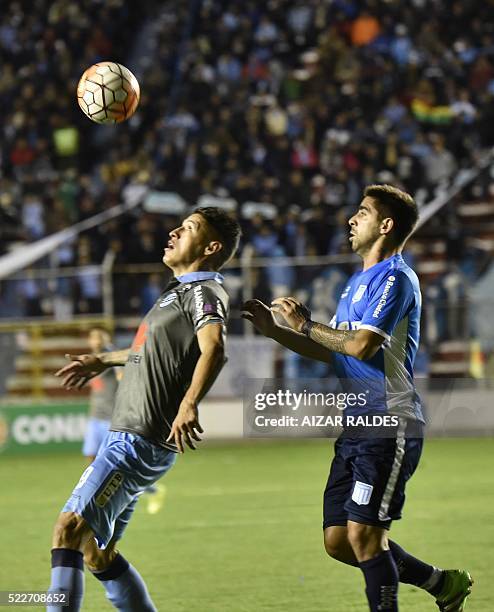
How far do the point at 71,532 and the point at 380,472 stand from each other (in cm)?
145

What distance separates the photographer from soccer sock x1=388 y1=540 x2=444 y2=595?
5.96 meters

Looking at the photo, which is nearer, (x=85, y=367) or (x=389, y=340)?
(x=389, y=340)

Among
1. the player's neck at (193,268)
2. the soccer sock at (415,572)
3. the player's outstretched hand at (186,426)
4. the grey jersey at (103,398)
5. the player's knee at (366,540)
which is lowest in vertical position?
the grey jersey at (103,398)

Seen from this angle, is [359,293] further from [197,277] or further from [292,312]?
[197,277]

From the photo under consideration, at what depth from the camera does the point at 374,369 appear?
18.3 feet

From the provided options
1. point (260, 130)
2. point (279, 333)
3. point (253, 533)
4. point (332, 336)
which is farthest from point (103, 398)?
point (260, 130)

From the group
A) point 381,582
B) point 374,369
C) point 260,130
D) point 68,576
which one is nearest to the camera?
point 68,576

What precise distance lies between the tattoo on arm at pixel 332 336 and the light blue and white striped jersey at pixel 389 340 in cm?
9

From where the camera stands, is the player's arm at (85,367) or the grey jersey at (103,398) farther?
the grey jersey at (103,398)

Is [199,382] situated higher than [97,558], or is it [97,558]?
[199,382]

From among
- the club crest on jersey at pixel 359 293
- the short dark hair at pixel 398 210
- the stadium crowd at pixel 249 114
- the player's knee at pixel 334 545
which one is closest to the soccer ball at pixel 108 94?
the short dark hair at pixel 398 210

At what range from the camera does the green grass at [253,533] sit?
732 cm

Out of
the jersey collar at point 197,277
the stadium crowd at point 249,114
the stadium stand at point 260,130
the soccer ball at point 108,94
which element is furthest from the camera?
the stadium crowd at point 249,114

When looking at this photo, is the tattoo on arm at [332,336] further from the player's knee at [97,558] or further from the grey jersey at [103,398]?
the grey jersey at [103,398]
